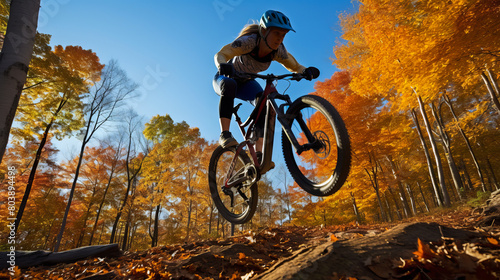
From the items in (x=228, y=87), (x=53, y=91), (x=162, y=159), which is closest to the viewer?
(x=228, y=87)

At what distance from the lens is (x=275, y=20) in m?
2.74

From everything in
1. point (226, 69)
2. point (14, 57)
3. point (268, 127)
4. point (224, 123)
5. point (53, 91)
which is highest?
point (53, 91)

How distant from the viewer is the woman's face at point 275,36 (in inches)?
113

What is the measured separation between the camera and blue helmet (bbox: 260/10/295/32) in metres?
2.71

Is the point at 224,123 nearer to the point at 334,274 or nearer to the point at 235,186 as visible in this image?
the point at 235,186

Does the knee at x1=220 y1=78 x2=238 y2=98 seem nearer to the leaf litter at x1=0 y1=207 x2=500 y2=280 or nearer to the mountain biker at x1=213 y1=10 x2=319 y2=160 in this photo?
the mountain biker at x1=213 y1=10 x2=319 y2=160

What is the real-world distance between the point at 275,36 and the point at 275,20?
23cm

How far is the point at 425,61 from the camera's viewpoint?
652cm

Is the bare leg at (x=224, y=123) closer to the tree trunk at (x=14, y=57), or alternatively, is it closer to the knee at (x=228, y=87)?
the knee at (x=228, y=87)

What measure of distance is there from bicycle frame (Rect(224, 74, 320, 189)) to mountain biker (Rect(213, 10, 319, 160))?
0.17m

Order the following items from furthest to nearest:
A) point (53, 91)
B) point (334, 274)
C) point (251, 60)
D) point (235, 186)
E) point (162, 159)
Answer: point (162, 159)
point (53, 91)
point (235, 186)
point (251, 60)
point (334, 274)

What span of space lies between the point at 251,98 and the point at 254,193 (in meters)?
1.58

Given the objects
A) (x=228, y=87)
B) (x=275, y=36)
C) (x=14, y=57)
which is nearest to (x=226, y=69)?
(x=228, y=87)

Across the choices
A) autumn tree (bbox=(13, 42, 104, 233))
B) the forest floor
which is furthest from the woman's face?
autumn tree (bbox=(13, 42, 104, 233))
